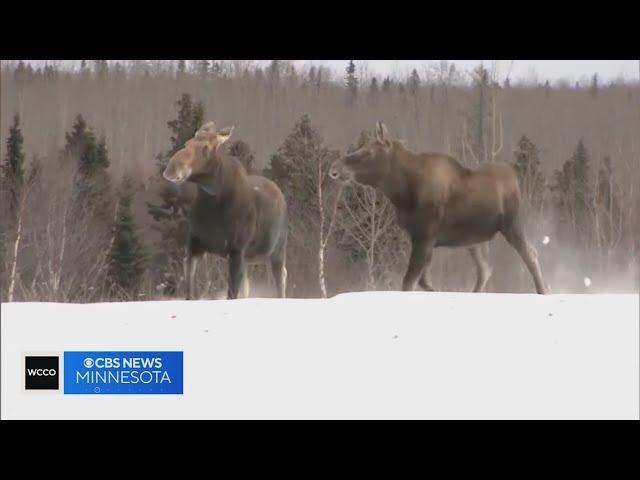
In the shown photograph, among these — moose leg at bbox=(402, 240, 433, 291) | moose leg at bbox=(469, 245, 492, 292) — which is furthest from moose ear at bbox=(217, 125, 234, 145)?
moose leg at bbox=(469, 245, 492, 292)

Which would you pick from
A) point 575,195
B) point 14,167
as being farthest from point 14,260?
point 575,195

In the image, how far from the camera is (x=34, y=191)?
2194 centimetres

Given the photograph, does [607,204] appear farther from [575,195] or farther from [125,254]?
[125,254]

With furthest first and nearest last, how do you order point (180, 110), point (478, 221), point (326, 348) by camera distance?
point (180, 110), point (478, 221), point (326, 348)

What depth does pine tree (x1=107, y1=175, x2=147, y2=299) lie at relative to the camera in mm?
22391

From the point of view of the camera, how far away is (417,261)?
11359mm

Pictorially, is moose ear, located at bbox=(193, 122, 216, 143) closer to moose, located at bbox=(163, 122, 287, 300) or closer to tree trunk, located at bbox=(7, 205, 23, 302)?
moose, located at bbox=(163, 122, 287, 300)

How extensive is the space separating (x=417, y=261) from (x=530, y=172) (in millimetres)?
11738

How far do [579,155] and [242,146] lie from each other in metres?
8.52

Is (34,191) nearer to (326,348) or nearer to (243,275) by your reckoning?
(243,275)

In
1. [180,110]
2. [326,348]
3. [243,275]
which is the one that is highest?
[180,110]

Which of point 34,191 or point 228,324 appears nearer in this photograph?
point 228,324

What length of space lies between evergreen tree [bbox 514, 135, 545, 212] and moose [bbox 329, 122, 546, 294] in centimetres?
857

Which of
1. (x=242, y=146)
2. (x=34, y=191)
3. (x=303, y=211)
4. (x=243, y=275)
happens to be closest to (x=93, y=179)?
(x=34, y=191)
